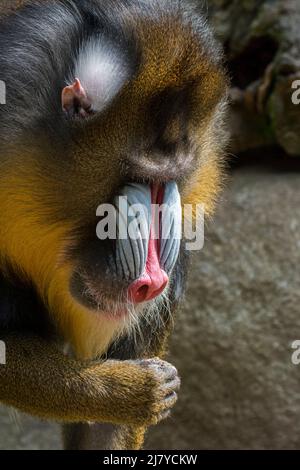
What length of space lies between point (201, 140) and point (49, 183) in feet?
1.73

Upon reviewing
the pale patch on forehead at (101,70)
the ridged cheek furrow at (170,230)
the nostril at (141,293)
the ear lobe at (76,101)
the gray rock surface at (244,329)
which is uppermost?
the pale patch on forehead at (101,70)

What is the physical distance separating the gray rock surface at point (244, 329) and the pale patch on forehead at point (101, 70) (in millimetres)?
2173

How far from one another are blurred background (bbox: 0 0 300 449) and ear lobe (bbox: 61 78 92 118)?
210 centimetres

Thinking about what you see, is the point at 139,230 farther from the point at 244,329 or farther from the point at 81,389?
the point at 244,329

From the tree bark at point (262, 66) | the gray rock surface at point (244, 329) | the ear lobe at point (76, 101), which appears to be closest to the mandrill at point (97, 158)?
the ear lobe at point (76, 101)

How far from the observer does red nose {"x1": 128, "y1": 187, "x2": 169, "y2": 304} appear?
2875mm

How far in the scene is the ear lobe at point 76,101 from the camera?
2.78 metres

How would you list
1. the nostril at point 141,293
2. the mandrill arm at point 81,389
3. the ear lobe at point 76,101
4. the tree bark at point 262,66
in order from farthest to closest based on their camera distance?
1. the tree bark at point 262,66
2. the mandrill arm at point 81,389
3. the nostril at point 141,293
4. the ear lobe at point 76,101

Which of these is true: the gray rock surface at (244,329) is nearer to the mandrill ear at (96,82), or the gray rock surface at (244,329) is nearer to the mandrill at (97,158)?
the mandrill at (97,158)

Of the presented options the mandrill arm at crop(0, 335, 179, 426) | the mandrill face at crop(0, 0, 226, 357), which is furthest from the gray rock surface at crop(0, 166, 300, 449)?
the mandrill face at crop(0, 0, 226, 357)

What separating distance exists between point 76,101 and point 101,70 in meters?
0.12

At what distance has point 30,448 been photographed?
5242 millimetres

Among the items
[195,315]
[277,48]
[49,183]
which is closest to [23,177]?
[49,183]

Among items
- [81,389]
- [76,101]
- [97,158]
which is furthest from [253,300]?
[76,101]
